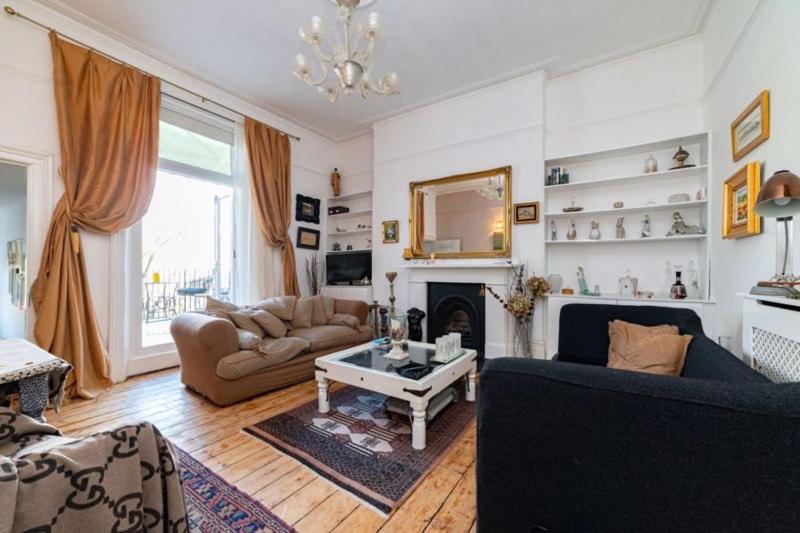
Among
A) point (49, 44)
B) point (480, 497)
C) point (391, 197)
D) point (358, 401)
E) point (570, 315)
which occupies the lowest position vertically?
point (358, 401)

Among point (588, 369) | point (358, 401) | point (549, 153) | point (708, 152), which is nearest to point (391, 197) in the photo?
point (549, 153)

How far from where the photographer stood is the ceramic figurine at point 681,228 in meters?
3.12

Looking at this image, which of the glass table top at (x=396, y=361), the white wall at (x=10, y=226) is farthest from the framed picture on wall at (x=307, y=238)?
the white wall at (x=10, y=226)

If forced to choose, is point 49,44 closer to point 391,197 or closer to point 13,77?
point 13,77

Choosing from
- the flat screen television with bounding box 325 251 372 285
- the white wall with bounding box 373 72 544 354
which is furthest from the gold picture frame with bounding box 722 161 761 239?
the flat screen television with bounding box 325 251 372 285

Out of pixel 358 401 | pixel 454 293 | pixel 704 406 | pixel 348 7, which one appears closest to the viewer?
pixel 704 406

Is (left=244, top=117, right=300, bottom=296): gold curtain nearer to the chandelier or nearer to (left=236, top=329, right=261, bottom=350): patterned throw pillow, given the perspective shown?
(left=236, top=329, right=261, bottom=350): patterned throw pillow

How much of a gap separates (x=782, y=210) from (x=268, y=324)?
12.1ft

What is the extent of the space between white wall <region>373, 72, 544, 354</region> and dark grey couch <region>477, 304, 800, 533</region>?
10.0 ft

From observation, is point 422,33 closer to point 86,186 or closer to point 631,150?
point 631,150

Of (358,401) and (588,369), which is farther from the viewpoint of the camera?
(358,401)

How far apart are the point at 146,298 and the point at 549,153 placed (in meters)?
4.93

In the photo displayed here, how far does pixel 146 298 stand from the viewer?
370 cm

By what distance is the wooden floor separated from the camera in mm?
1496
